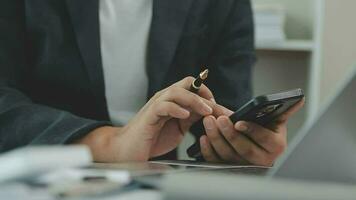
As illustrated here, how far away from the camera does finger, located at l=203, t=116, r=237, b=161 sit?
2.76 ft

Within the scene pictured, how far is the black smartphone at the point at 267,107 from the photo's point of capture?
26.4 inches

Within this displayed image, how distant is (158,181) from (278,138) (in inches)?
18.0

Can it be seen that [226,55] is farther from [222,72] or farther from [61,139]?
[61,139]

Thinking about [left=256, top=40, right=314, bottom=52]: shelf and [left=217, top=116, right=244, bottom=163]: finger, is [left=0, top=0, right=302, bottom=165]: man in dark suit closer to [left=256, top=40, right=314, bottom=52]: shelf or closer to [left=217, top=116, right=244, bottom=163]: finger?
[left=217, top=116, right=244, bottom=163]: finger

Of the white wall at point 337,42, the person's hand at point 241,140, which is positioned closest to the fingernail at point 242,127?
the person's hand at point 241,140

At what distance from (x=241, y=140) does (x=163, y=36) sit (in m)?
0.31

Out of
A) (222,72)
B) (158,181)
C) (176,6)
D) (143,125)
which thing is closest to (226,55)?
(222,72)

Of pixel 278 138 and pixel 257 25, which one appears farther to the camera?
pixel 257 25

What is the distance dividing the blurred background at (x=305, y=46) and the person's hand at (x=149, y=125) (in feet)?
2.66

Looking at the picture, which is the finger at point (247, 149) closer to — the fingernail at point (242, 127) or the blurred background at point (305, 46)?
the fingernail at point (242, 127)

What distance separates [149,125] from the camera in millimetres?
806

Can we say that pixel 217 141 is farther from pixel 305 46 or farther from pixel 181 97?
pixel 305 46

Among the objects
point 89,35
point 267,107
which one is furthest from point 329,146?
point 89,35

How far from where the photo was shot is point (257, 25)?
6.34 feet
